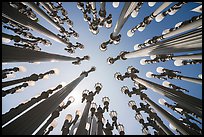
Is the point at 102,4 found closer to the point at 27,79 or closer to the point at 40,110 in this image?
the point at 27,79

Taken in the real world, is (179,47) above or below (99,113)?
above

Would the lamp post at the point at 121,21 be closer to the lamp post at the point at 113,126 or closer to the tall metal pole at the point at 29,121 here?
the lamp post at the point at 113,126

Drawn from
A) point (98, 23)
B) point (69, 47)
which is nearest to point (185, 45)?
point (98, 23)

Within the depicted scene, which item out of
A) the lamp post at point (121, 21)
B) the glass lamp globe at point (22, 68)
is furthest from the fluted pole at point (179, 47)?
the glass lamp globe at point (22, 68)

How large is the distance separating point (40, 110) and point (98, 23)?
25.8ft

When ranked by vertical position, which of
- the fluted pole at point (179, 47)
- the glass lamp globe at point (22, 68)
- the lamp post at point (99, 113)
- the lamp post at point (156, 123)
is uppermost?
the glass lamp globe at point (22, 68)

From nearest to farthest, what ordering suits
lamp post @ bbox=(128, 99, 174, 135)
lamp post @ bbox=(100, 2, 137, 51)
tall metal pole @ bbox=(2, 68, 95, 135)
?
tall metal pole @ bbox=(2, 68, 95, 135)
lamp post @ bbox=(128, 99, 174, 135)
lamp post @ bbox=(100, 2, 137, 51)

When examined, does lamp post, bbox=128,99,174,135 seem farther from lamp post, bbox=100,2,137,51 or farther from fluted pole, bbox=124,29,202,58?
lamp post, bbox=100,2,137,51

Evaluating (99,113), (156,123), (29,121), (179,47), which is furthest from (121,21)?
(29,121)

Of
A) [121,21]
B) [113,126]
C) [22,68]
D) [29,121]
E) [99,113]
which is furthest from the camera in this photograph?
[22,68]

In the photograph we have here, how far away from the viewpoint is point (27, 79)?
8.18m

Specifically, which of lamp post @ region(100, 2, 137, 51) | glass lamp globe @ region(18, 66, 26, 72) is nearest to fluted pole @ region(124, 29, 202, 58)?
lamp post @ region(100, 2, 137, 51)

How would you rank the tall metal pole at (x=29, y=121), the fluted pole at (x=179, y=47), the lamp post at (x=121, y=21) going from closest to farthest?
1. the tall metal pole at (x=29, y=121)
2. the fluted pole at (x=179, y=47)
3. the lamp post at (x=121, y=21)

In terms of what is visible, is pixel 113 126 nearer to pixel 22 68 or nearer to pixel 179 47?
pixel 179 47
